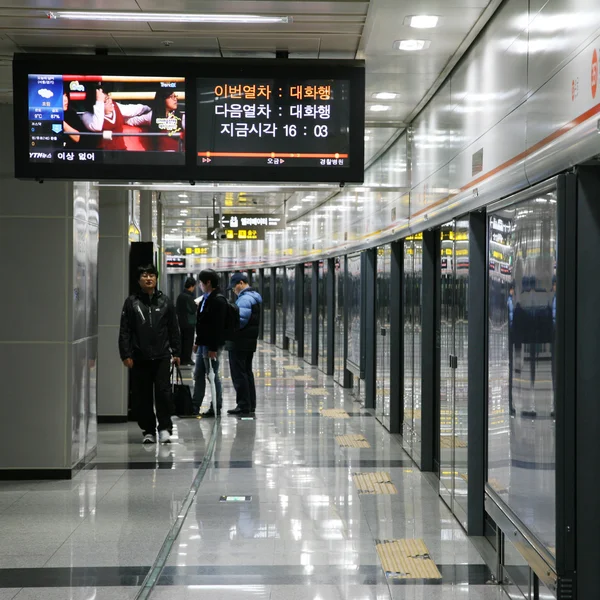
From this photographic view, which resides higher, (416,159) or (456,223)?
(416,159)

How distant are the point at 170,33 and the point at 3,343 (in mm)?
3031

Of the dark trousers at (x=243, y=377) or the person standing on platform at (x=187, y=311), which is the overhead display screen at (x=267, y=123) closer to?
the dark trousers at (x=243, y=377)

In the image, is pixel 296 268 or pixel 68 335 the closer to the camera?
pixel 68 335

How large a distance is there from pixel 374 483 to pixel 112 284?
4.91 m

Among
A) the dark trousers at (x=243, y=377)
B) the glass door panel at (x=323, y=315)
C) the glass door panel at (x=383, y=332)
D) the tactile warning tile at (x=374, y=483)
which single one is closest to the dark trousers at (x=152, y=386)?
the dark trousers at (x=243, y=377)

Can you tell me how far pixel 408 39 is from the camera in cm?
574

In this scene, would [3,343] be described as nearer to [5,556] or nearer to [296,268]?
[5,556]

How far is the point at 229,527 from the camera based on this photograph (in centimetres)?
566

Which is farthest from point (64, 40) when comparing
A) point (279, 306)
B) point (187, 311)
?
point (279, 306)

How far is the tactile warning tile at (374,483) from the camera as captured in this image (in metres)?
6.82

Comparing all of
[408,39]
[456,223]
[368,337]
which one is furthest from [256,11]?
[368,337]

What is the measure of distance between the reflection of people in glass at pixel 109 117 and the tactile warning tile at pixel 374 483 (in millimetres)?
3134

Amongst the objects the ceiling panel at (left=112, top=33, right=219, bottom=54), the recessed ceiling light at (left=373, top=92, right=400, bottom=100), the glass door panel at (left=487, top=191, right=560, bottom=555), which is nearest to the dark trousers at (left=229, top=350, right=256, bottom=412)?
the recessed ceiling light at (left=373, top=92, right=400, bottom=100)

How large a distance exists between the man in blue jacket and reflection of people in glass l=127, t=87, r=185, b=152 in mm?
5435
